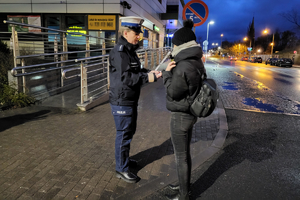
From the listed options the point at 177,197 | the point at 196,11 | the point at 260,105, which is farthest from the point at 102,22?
the point at 177,197

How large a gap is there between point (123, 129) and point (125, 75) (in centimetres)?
71

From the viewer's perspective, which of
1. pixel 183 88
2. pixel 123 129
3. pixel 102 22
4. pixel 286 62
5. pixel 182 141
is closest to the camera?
pixel 183 88

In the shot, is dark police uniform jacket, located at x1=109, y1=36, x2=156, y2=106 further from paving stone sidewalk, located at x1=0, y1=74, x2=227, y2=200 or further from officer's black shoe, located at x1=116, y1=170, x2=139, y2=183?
paving stone sidewalk, located at x1=0, y1=74, x2=227, y2=200

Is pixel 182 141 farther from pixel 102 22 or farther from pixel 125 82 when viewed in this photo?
pixel 102 22

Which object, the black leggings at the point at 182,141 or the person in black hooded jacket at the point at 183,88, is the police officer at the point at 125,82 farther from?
the black leggings at the point at 182,141

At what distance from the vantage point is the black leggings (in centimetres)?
248

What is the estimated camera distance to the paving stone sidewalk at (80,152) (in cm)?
282

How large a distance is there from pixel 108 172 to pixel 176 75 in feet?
5.88

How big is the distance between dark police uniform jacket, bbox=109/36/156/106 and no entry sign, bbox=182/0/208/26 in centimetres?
426

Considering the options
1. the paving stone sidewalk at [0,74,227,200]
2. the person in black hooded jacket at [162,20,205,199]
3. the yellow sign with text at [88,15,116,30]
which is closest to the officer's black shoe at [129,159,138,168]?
the paving stone sidewalk at [0,74,227,200]

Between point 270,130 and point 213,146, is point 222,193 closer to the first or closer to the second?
point 213,146

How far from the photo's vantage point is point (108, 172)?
126 inches

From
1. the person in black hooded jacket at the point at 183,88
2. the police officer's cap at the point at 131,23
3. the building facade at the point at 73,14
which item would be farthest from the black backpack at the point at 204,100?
the building facade at the point at 73,14

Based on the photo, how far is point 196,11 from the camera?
6.49 m
